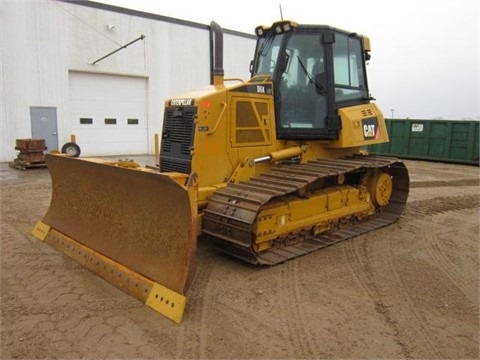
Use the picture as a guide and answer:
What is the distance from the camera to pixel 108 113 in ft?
54.5

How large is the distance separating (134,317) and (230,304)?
0.86 m

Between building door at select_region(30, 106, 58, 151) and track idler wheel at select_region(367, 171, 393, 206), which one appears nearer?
track idler wheel at select_region(367, 171, 393, 206)

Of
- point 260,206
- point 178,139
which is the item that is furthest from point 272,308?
point 178,139

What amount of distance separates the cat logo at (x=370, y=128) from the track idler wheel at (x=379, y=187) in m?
0.62

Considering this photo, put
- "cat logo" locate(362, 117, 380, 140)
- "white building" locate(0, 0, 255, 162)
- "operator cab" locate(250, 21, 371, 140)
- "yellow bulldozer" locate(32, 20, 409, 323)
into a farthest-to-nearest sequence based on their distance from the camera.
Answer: "white building" locate(0, 0, 255, 162), "cat logo" locate(362, 117, 380, 140), "operator cab" locate(250, 21, 371, 140), "yellow bulldozer" locate(32, 20, 409, 323)

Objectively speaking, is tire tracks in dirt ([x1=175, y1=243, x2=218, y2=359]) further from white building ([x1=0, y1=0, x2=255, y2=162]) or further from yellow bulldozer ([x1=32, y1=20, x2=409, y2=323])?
white building ([x1=0, y1=0, x2=255, y2=162])

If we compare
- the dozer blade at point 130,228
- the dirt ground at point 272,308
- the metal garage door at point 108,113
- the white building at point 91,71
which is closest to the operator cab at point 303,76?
the dirt ground at point 272,308

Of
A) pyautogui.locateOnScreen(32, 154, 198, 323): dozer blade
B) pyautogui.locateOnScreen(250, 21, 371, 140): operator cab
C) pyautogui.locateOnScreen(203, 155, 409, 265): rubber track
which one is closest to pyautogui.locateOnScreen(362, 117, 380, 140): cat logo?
pyautogui.locateOnScreen(203, 155, 409, 265): rubber track

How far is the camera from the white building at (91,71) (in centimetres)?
1435

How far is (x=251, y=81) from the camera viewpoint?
566 cm

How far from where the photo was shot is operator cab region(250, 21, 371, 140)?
5.73m

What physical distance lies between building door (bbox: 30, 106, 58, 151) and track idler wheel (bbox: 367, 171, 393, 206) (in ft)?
40.8

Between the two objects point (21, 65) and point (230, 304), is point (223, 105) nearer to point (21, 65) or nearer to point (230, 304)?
point (230, 304)

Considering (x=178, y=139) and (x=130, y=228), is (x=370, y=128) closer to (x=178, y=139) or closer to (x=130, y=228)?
(x=178, y=139)
